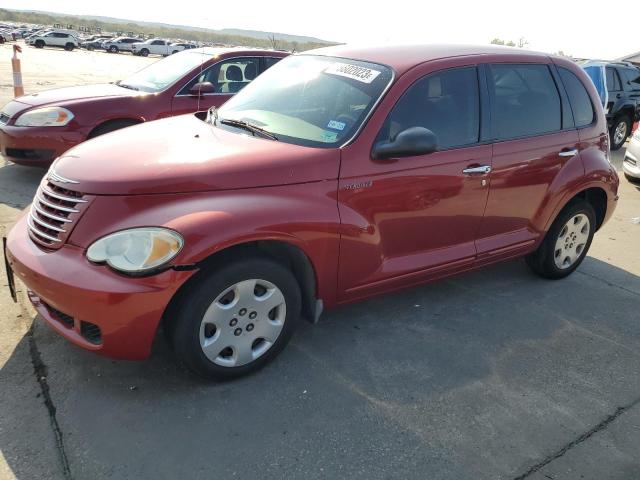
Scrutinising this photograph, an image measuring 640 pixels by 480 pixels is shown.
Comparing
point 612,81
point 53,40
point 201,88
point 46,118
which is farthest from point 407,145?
point 53,40

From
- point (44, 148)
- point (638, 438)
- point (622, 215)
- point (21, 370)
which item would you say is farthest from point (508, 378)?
point (44, 148)

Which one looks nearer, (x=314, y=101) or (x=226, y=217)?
(x=226, y=217)

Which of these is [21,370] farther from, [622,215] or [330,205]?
[622,215]

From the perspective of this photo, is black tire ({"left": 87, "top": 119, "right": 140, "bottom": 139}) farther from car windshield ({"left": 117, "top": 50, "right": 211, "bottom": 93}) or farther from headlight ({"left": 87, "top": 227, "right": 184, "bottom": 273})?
headlight ({"left": 87, "top": 227, "right": 184, "bottom": 273})

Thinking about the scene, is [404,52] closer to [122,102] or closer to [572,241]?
[572,241]

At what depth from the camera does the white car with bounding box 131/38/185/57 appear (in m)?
51.5

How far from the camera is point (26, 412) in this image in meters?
2.68

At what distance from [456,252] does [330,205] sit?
121 centimetres

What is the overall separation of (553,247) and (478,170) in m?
1.34

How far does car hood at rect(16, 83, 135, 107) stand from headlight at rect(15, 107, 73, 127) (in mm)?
149

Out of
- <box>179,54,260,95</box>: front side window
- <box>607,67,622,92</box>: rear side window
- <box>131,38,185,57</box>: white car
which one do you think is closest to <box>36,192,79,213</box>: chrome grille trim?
<box>179,54,260,95</box>: front side window

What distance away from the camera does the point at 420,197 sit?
347 centimetres

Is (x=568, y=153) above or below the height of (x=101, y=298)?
above

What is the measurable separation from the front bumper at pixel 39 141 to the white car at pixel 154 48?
158ft
